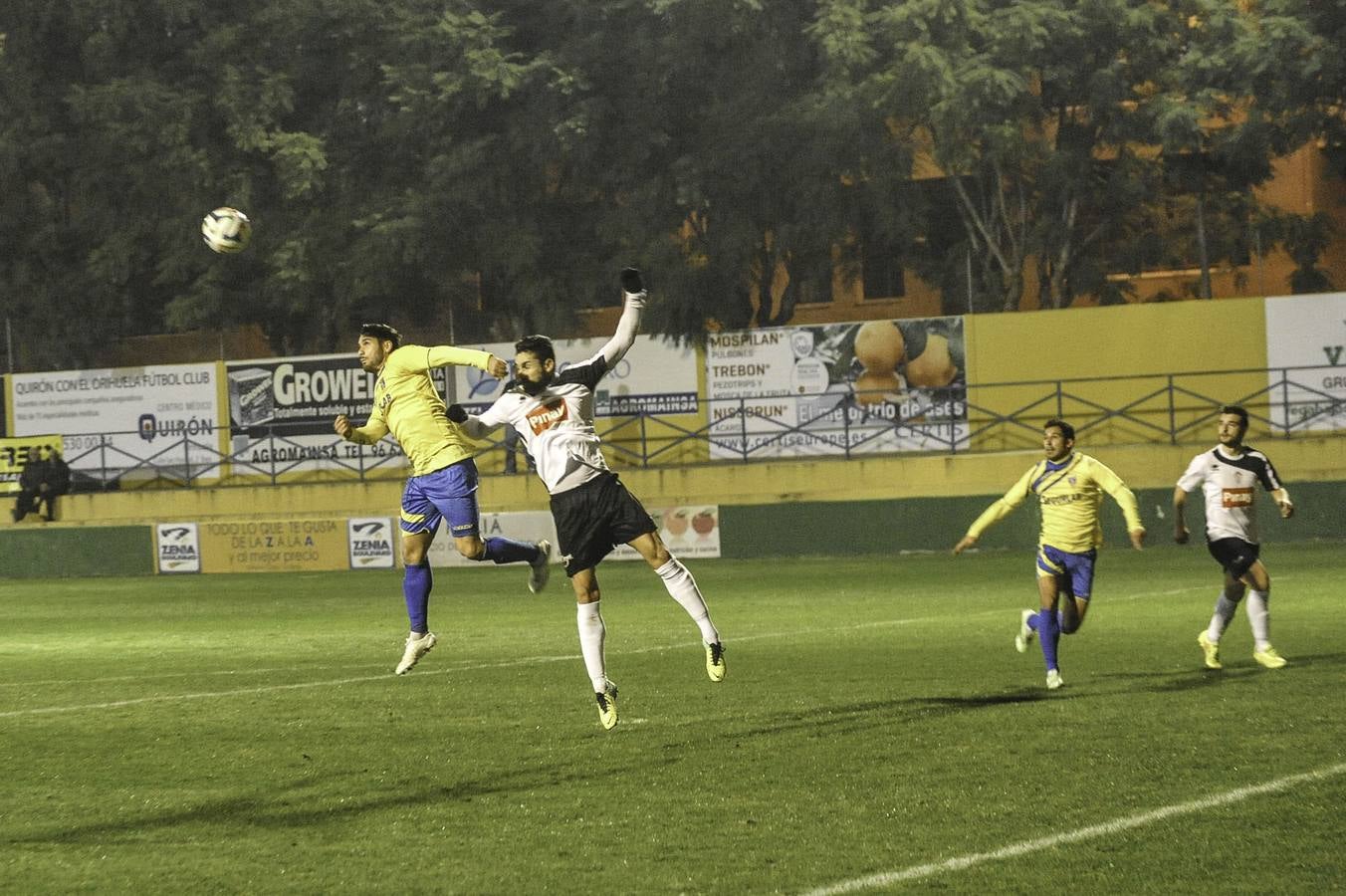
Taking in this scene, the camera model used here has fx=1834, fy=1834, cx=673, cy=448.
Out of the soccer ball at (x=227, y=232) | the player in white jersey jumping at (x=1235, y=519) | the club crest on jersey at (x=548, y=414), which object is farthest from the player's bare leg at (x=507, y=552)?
the soccer ball at (x=227, y=232)

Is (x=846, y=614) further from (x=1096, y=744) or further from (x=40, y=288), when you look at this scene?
(x=40, y=288)

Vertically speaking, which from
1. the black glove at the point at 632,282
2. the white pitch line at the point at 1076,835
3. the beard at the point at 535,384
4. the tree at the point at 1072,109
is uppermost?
the tree at the point at 1072,109

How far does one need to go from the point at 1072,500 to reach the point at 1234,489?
1.67m

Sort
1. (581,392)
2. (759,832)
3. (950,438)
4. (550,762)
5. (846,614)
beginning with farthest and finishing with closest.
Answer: (950,438) < (846,614) < (581,392) < (550,762) < (759,832)

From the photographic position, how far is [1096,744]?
30.7 ft

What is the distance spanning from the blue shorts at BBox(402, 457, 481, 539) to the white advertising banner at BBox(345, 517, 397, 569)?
60.0ft

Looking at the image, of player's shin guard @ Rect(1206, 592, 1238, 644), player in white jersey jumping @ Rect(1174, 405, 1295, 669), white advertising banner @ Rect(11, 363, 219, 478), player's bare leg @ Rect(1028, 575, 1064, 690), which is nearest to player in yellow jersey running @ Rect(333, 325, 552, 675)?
player's bare leg @ Rect(1028, 575, 1064, 690)

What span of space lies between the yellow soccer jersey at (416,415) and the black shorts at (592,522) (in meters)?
2.19

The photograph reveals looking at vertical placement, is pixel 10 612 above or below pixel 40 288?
below

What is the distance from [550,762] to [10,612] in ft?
55.0

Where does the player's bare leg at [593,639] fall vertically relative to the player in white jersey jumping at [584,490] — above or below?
below

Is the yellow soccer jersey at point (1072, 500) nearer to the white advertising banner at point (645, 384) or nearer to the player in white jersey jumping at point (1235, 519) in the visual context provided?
the player in white jersey jumping at point (1235, 519)

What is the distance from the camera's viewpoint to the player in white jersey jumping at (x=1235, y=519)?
13.1 meters

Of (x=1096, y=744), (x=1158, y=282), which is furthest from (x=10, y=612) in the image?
(x=1158, y=282)
